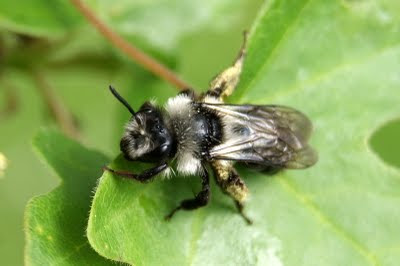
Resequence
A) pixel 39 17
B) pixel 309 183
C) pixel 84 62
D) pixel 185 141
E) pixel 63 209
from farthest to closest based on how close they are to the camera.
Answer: pixel 84 62 → pixel 39 17 → pixel 309 183 → pixel 185 141 → pixel 63 209

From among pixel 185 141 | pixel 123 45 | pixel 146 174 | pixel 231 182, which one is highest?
pixel 123 45

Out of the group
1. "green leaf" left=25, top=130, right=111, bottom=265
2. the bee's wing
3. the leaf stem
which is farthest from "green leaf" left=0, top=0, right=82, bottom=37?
the bee's wing

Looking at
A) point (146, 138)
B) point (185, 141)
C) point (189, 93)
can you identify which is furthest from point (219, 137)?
point (146, 138)

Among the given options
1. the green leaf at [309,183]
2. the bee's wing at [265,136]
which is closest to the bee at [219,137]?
the bee's wing at [265,136]

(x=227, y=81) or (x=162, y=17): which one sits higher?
(x=227, y=81)

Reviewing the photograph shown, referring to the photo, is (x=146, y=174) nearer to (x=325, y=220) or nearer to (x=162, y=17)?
(x=325, y=220)

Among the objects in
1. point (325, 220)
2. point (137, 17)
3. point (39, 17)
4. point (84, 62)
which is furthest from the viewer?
point (84, 62)

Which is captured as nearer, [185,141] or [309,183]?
[185,141]
